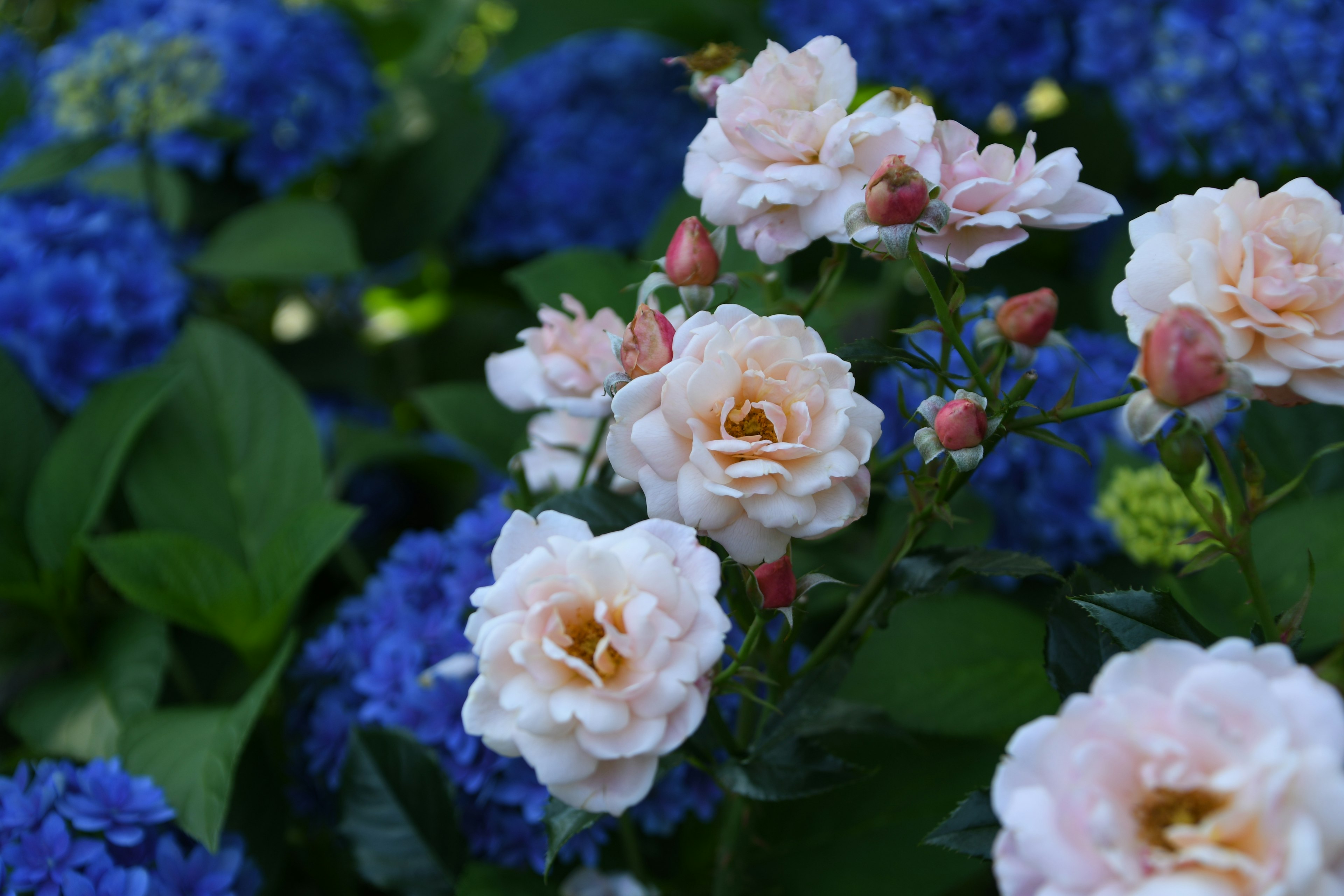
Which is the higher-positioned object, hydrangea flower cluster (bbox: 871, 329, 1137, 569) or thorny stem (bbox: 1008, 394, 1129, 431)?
thorny stem (bbox: 1008, 394, 1129, 431)

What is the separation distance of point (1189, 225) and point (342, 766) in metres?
0.56

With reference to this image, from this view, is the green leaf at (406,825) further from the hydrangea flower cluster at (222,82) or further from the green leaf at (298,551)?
the hydrangea flower cluster at (222,82)

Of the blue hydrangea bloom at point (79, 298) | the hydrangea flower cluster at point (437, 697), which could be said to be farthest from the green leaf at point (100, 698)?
the blue hydrangea bloom at point (79, 298)

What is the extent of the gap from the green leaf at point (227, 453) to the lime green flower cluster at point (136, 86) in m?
0.23

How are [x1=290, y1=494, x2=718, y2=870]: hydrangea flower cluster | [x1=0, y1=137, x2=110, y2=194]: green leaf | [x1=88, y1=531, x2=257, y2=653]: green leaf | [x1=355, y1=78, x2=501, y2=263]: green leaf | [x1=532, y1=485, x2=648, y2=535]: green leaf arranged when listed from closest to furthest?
[x1=532, y1=485, x2=648, y2=535]: green leaf
[x1=290, y1=494, x2=718, y2=870]: hydrangea flower cluster
[x1=88, y1=531, x2=257, y2=653]: green leaf
[x1=0, y1=137, x2=110, y2=194]: green leaf
[x1=355, y1=78, x2=501, y2=263]: green leaf

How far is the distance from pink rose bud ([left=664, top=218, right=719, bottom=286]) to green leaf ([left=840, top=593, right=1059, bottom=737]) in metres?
0.28

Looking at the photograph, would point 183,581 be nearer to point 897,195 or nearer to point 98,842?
point 98,842

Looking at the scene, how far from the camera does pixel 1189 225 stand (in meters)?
0.40

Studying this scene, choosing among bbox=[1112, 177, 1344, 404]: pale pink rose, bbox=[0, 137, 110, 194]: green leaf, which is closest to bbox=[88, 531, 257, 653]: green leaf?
bbox=[0, 137, 110, 194]: green leaf

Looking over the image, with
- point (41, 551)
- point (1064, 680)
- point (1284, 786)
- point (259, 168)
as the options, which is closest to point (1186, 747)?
point (1284, 786)

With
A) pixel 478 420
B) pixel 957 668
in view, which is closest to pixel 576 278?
pixel 478 420

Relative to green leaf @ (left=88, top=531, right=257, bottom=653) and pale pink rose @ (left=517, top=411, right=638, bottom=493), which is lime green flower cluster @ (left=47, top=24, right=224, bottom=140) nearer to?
green leaf @ (left=88, top=531, right=257, bottom=653)

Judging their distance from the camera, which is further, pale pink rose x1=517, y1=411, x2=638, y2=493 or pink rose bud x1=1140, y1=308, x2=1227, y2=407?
pale pink rose x1=517, y1=411, x2=638, y2=493

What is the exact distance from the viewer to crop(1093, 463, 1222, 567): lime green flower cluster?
0.64m
